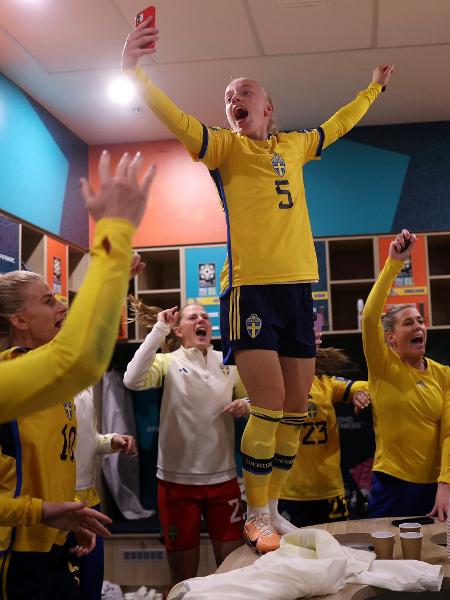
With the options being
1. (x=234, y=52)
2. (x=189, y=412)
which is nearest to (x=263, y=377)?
(x=189, y=412)

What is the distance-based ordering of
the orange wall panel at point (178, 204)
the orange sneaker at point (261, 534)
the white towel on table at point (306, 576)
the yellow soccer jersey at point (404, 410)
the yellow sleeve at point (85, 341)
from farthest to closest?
the orange wall panel at point (178, 204)
the yellow soccer jersey at point (404, 410)
the orange sneaker at point (261, 534)
the white towel on table at point (306, 576)
the yellow sleeve at point (85, 341)

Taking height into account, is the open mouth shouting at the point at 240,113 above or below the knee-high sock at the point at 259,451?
above

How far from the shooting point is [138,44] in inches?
74.8

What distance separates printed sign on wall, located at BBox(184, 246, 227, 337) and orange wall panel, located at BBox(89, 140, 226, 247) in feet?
Result: 0.54

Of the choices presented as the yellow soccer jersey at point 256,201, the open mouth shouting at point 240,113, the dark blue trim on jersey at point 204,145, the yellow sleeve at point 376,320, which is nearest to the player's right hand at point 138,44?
the yellow soccer jersey at point 256,201

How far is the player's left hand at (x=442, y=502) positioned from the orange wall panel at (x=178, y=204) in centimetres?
280

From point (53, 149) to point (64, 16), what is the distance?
4.14 ft

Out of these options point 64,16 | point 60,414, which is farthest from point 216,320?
point 60,414

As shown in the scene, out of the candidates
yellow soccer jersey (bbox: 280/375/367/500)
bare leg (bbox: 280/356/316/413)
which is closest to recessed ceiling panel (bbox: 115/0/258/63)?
yellow soccer jersey (bbox: 280/375/367/500)

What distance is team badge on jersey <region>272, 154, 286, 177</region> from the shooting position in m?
2.15

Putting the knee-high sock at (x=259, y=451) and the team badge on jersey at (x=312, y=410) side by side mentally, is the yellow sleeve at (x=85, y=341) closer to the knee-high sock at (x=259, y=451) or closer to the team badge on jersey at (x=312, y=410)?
the knee-high sock at (x=259, y=451)

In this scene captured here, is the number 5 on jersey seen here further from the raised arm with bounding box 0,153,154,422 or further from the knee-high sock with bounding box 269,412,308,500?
the raised arm with bounding box 0,153,154,422

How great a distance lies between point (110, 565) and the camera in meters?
4.46

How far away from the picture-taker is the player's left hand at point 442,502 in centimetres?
255
